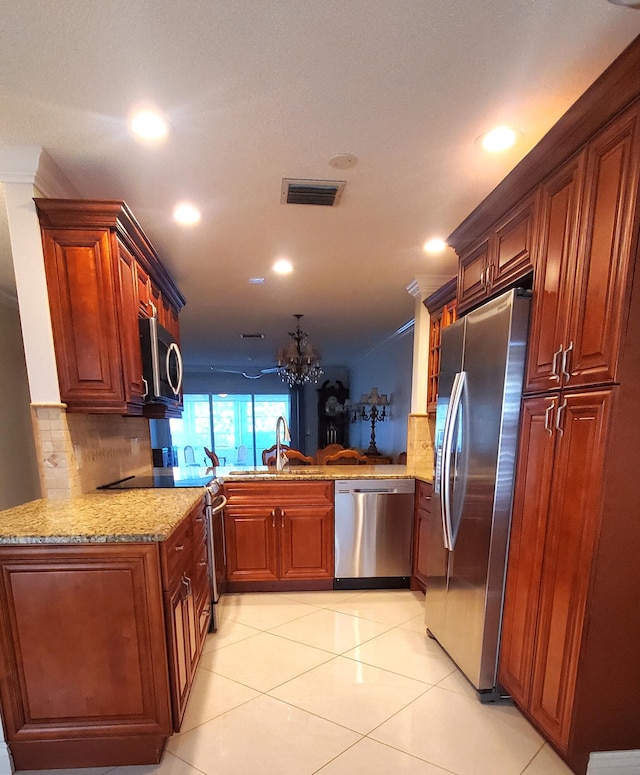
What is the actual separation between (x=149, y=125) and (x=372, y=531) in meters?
2.70

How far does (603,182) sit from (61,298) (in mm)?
2214

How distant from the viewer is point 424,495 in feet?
8.86

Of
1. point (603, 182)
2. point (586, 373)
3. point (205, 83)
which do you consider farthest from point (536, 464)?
point (205, 83)

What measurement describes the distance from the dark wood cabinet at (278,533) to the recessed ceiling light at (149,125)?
2.12 m

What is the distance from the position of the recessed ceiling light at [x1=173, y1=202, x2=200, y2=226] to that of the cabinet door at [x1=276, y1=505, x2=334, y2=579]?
2.00 meters

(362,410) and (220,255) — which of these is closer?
(220,255)

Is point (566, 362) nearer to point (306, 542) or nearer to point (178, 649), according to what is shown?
point (178, 649)

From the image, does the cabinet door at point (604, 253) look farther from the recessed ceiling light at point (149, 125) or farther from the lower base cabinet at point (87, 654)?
the lower base cabinet at point (87, 654)

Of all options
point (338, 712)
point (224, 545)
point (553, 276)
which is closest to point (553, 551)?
point (553, 276)

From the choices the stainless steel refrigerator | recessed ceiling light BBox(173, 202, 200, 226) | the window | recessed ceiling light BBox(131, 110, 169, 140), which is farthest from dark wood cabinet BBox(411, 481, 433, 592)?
the window

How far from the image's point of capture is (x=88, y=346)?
179cm

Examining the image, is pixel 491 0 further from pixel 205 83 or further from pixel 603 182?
pixel 205 83

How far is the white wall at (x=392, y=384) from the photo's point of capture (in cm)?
502

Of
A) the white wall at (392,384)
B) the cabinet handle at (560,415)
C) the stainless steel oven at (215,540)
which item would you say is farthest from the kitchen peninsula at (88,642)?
the white wall at (392,384)
